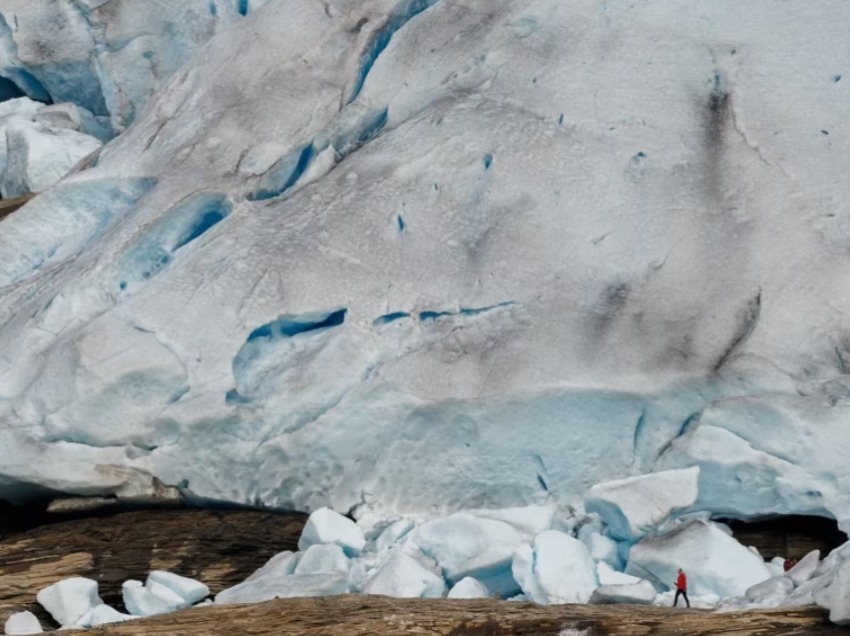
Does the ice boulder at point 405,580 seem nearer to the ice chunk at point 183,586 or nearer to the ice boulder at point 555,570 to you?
the ice boulder at point 555,570

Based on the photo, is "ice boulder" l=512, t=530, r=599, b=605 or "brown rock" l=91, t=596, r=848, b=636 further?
"ice boulder" l=512, t=530, r=599, b=605

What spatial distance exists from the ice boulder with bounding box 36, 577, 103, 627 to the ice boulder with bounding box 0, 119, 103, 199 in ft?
20.3

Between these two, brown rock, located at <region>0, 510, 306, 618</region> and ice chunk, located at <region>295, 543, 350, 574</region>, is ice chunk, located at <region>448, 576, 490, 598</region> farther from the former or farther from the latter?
brown rock, located at <region>0, 510, 306, 618</region>

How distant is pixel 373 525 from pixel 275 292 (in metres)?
1.76

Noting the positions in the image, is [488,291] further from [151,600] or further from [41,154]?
[41,154]

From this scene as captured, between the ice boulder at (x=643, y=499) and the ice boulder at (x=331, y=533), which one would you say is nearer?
the ice boulder at (x=643, y=499)

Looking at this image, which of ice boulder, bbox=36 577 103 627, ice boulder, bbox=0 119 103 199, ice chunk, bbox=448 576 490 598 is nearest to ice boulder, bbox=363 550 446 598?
ice chunk, bbox=448 576 490 598

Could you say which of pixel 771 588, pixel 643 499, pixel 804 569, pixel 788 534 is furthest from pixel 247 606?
pixel 788 534

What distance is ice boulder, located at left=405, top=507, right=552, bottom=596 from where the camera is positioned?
25.9 feet

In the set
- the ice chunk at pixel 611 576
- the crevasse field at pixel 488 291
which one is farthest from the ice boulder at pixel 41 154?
the ice chunk at pixel 611 576

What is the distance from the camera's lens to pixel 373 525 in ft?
28.7

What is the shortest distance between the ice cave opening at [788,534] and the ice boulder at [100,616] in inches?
145

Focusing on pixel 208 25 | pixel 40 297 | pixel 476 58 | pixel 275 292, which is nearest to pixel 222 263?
pixel 275 292

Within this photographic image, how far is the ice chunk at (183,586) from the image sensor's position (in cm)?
807
